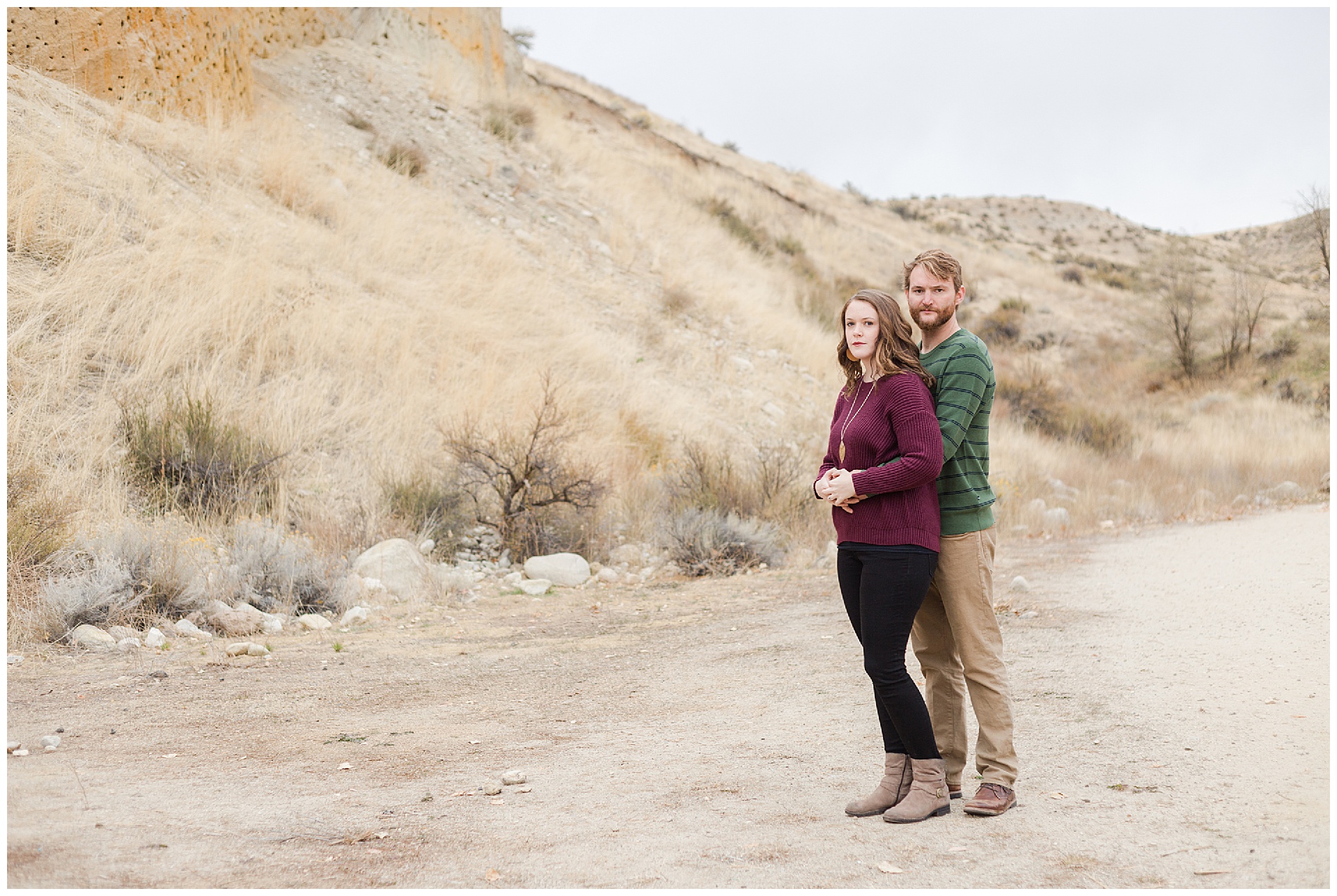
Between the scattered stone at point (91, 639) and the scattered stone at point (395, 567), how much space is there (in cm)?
213

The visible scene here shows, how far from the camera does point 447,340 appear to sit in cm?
1267

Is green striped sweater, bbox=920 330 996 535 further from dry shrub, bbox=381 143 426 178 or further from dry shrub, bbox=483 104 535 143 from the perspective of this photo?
dry shrub, bbox=483 104 535 143

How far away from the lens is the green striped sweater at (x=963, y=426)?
319 cm

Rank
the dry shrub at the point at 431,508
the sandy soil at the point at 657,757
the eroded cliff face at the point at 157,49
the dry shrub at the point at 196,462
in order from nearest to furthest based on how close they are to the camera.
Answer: the sandy soil at the point at 657,757 → the dry shrub at the point at 196,462 → the dry shrub at the point at 431,508 → the eroded cliff face at the point at 157,49

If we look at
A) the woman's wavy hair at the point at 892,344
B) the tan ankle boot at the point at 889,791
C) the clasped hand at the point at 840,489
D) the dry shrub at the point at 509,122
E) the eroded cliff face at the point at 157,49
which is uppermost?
the dry shrub at the point at 509,122

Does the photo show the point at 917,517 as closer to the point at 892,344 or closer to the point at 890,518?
the point at 890,518

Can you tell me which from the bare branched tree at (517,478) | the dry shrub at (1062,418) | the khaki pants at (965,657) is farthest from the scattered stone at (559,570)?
the dry shrub at (1062,418)

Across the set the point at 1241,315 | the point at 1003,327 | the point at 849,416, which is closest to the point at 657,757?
the point at 849,416

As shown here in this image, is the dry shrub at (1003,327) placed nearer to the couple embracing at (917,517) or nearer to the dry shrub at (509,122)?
the dry shrub at (509,122)

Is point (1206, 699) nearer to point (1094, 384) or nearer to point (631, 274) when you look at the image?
point (631, 274)

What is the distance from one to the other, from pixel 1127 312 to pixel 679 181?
47.4 feet

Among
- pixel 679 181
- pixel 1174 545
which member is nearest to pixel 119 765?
pixel 1174 545

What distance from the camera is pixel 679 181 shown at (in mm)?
26266

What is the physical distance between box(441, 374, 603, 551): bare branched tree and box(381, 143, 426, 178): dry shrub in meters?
8.67
